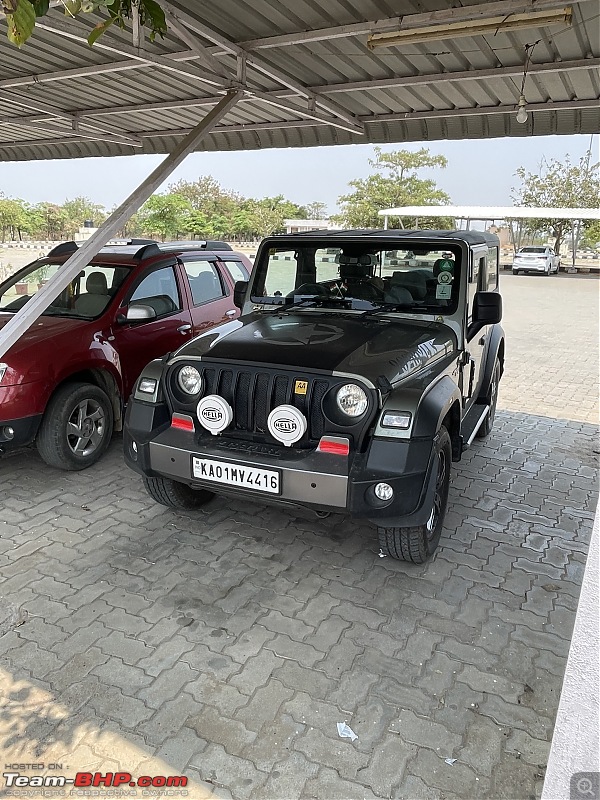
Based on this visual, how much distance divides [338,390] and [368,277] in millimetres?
1508

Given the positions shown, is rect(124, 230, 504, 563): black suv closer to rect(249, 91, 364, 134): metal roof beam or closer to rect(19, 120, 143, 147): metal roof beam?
rect(249, 91, 364, 134): metal roof beam

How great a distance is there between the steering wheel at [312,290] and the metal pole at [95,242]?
150 cm

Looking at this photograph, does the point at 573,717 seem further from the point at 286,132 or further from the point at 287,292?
the point at 286,132

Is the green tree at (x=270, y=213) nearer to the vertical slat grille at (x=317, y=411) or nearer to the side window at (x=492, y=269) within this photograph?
the side window at (x=492, y=269)

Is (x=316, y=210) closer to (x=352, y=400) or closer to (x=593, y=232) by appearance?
(x=593, y=232)

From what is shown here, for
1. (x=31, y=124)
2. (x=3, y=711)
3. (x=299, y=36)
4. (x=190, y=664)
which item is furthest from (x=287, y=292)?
(x=31, y=124)

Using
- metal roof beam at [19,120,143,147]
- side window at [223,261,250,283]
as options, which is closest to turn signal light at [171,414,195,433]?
side window at [223,261,250,283]

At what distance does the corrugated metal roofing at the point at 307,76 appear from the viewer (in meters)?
4.49

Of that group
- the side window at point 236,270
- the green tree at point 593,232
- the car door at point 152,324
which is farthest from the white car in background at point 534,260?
the car door at point 152,324

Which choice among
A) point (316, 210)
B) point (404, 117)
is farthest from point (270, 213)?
point (404, 117)

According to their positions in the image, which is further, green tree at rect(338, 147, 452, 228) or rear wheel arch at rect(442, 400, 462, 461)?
green tree at rect(338, 147, 452, 228)

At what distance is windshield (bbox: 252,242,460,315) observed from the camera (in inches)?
164

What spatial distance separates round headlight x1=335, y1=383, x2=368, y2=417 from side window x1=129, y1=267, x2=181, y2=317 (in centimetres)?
298

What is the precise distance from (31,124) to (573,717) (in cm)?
1007
